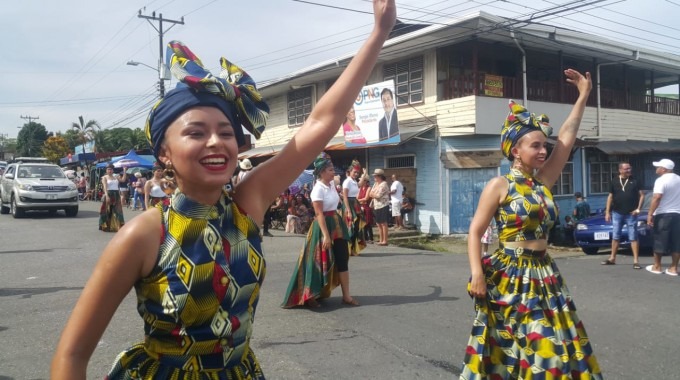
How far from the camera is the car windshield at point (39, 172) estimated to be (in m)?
18.8

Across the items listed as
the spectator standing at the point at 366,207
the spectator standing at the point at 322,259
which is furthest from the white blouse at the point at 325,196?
the spectator standing at the point at 366,207

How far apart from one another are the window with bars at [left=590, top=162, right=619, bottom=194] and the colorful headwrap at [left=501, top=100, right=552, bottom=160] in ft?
58.4

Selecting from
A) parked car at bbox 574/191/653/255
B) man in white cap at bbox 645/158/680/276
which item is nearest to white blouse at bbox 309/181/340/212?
man in white cap at bbox 645/158/680/276

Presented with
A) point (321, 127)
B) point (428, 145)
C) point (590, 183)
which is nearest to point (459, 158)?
point (428, 145)

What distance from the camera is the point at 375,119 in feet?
54.6

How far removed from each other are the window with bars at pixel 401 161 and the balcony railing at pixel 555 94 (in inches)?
88.9

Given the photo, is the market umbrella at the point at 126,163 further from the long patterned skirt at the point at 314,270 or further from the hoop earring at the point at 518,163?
the hoop earring at the point at 518,163

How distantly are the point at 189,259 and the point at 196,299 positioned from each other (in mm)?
120

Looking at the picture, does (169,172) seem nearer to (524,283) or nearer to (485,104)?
(524,283)

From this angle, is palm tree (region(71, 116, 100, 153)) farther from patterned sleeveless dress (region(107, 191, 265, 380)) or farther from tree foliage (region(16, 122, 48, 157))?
patterned sleeveless dress (region(107, 191, 265, 380))

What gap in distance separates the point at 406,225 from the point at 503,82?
5.57 meters

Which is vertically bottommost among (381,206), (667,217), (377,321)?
(377,321)

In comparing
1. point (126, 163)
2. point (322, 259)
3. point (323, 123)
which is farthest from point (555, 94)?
point (126, 163)

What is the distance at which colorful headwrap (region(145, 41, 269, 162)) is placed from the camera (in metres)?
1.76
